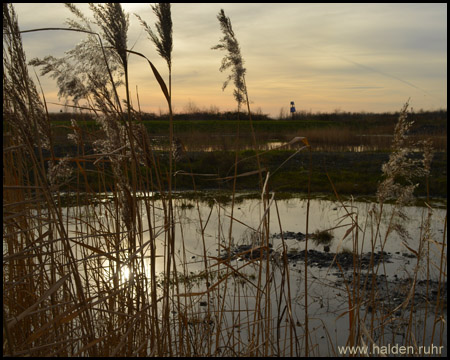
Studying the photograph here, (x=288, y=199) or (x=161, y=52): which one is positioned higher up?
(x=161, y=52)

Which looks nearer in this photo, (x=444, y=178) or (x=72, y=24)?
(x=72, y=24)

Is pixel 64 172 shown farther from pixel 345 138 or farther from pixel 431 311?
pixel 345 138

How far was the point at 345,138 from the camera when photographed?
1838 centimetres

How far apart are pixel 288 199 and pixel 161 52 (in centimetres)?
856

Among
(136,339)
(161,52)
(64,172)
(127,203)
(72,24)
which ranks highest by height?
(72,24)

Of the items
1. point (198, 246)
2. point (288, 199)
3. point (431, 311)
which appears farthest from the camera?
point (288, 199)

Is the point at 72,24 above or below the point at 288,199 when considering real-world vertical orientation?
above

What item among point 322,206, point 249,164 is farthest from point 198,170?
point 322,206

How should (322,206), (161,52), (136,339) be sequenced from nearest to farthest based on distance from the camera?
1. (161,52)
2. (136,339)
3. (322,206)

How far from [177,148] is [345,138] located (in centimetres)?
1710

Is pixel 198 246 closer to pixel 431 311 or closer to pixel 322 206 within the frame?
pixel 431 311

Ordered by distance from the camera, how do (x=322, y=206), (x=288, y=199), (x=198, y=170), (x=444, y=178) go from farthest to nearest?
(x=198, y=170)
(x=444, y=178)
(x=288, y=199)
(x=322, y=206)

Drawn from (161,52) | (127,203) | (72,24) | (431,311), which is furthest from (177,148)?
(431,311)

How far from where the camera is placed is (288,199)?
1000cm
